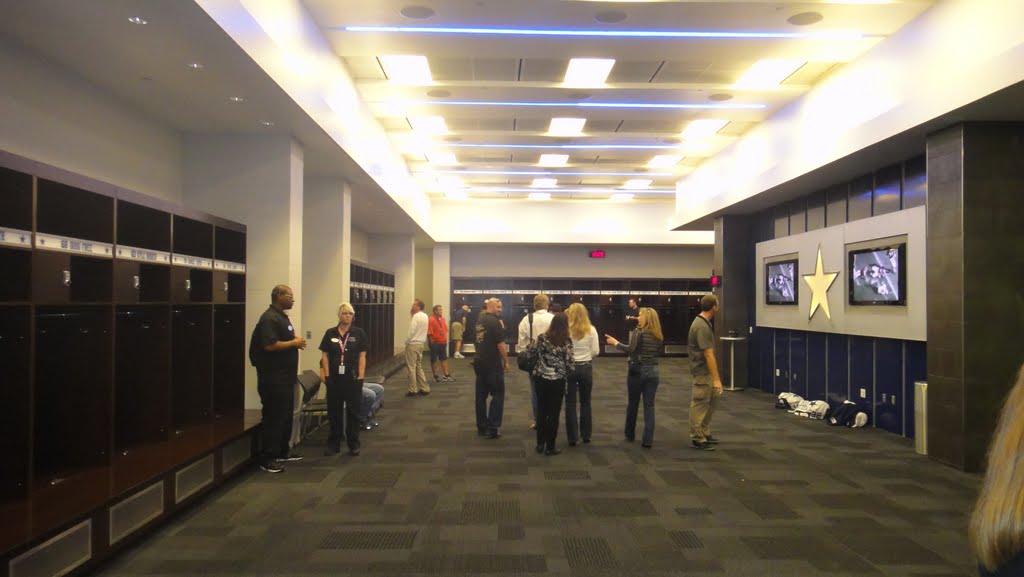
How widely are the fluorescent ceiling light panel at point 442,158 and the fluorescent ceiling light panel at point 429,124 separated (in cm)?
152

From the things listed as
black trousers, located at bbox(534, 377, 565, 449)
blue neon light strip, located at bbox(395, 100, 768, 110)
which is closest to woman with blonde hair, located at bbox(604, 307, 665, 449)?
black trousers, located at bbox(534, 377, 565, 449)

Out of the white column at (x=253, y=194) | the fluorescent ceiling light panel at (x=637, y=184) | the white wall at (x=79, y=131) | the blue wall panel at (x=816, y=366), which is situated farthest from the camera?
the fluorescent ceiling light panel at (x=637, y=184)

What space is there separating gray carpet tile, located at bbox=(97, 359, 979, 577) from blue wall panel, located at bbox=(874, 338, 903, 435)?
48 centimetres

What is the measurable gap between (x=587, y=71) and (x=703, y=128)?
320cm

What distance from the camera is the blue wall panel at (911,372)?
695cm

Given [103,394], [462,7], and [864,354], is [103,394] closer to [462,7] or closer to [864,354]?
[462,7]

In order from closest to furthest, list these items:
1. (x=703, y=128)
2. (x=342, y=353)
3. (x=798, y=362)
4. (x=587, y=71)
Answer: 1. (x=342, y=353)
2. (x=587, y=71)
3. (x=798, y=362)
4. (x=703, y=128)

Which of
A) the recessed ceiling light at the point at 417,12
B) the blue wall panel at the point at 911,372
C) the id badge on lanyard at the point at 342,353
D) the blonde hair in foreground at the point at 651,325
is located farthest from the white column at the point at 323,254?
the blue wall panel at the point at 911,372

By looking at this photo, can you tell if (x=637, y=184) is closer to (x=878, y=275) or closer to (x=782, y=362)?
(x=782, y=362)

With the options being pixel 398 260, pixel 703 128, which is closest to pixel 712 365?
pixel 703 128

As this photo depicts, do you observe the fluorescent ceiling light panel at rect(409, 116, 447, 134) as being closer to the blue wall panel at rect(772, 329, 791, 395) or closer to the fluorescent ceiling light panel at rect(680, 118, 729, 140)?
the fluorescent ceiling light panel at rect(680, 118, 729, 140)

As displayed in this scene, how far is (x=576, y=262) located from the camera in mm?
18328

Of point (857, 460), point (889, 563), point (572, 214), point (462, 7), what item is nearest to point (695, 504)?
point (889, 563)

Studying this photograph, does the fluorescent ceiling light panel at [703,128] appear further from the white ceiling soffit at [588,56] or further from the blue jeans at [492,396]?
the blue jeans at [492,396]
